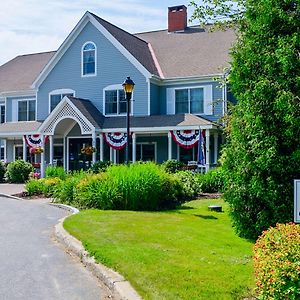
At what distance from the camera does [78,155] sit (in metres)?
33.1

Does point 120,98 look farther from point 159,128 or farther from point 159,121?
point 159,128

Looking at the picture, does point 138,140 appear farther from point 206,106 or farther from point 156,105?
point 206,106

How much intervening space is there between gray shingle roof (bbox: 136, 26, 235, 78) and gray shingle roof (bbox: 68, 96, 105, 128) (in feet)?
16.7

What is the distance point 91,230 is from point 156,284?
4.32 m

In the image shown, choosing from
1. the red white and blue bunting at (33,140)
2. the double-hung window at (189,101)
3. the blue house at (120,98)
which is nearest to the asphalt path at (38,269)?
the blue house at (120,98)

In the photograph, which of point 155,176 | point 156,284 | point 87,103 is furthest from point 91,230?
point 87,103

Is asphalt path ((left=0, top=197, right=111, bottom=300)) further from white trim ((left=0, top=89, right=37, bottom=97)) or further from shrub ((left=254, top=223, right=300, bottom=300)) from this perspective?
white trim ((left=0, top=89, right=37, bottom=97))

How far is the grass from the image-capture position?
6.07 metres

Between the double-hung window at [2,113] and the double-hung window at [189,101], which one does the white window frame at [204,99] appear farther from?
the double-hung window at [2,113]

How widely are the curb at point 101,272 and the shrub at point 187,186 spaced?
25.7 feet

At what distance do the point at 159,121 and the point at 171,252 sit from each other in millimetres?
20885

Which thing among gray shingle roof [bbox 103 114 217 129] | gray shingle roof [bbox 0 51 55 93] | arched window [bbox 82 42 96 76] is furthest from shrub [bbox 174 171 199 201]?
gray shingle roof [bbox 0 51 55 93]

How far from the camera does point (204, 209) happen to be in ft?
48.6

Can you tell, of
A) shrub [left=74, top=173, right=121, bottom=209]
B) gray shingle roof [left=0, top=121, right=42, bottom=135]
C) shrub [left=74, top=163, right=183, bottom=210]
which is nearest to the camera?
shrub [left=74, top=173, right=121, bottom=209]
